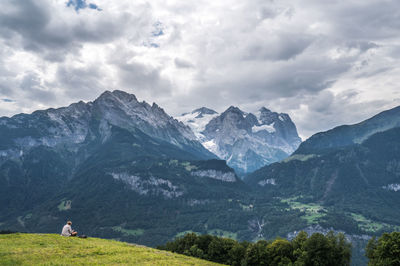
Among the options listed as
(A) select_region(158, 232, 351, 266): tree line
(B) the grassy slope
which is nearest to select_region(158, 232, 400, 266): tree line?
(A) select_region(158, 232, 351, 266): tree line

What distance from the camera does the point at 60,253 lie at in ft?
155

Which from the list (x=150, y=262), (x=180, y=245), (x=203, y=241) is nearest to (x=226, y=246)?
(x=203, y=241)

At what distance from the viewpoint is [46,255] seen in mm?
45281

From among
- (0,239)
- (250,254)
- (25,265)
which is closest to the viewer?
(25,265)

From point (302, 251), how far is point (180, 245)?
55.0m

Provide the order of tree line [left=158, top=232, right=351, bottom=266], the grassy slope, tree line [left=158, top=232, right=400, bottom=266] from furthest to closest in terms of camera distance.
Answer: tree line [left=158, top=232, right=351, bottom=266] → tree line [left=158, top=232, right=400, bottom=266] → the grassy slope

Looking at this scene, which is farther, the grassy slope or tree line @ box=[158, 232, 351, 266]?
tree line @ box=[158, 232, 351, 266]

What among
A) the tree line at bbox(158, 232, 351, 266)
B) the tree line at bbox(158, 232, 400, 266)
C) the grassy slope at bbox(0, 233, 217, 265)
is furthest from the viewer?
the tree line at bbox(158, 232, 351, 266)

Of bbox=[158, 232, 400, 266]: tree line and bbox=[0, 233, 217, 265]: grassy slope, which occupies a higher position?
bbox=[0, 233, 217, 265]: grassy slope

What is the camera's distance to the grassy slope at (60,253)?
1690 inches

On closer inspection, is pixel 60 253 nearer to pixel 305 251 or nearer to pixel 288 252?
pixel 305 251

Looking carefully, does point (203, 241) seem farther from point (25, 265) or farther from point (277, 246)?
point (25, 265)

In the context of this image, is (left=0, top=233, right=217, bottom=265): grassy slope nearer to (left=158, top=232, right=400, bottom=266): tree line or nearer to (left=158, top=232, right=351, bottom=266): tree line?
(left=158, top=232, right=400, bottom=266): tree line

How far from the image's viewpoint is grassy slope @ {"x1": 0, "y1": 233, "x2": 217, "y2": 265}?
1690 inches
